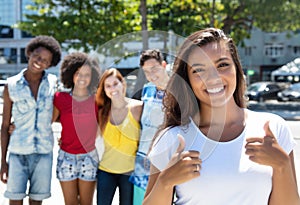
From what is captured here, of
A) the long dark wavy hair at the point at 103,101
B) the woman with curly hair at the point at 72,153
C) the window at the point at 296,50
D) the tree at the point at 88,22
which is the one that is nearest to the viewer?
the long dark wavy hair at the point at 103,101

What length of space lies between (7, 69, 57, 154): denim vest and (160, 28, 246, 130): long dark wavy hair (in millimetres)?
1757

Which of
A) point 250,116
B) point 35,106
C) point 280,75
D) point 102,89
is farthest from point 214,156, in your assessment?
A: point 280,75

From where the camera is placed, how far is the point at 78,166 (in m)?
3.48

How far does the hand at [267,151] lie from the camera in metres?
1.62

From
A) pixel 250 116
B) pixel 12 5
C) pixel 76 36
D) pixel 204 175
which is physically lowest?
pixel 204 175

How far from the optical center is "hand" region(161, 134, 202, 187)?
61.6 inches

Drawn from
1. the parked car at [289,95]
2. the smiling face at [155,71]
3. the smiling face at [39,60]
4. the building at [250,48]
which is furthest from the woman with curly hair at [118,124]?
the building at [250,48]

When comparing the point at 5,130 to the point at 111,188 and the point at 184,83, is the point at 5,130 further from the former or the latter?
the point at 184,83

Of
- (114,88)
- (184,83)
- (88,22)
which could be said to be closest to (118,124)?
(114,88)

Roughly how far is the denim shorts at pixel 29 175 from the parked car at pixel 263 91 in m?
24.3

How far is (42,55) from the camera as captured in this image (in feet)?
11.1

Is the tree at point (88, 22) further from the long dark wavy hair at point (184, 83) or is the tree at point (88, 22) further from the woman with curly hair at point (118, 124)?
the long dark wavy hair at point (184, 83)

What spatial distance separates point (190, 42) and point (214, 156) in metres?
0.43

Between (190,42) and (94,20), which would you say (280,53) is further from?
(190,42)
